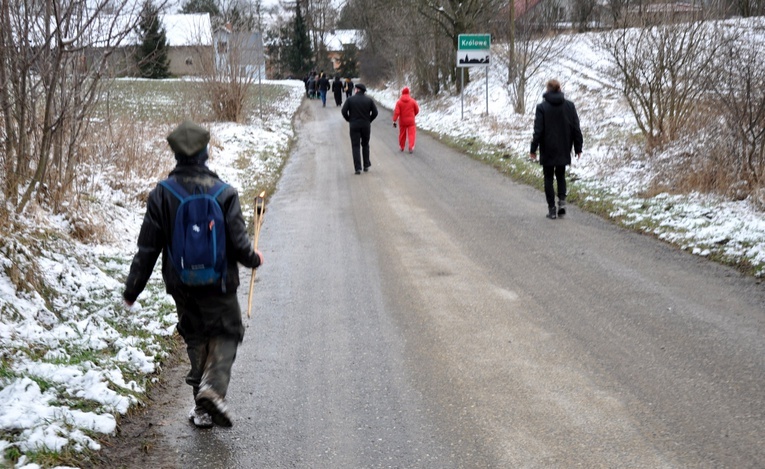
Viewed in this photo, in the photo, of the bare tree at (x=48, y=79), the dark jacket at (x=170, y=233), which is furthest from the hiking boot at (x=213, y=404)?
the bare tree at (x=48, y=79)

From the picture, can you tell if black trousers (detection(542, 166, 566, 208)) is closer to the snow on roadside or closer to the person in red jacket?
the snow on roadside

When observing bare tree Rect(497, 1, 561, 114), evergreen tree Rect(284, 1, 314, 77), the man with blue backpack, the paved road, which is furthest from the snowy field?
evergreen tree Rect(284, 1, 314, 77)

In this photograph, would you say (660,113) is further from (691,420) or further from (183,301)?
(183,301)

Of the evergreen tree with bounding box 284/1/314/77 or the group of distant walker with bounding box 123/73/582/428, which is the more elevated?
the evergreen tree with bounding box 284/1/314/77

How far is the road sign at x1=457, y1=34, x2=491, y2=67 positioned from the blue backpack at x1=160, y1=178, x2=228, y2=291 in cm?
2093

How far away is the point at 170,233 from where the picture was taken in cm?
419

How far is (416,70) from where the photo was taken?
132 feet

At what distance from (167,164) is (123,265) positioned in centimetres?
653

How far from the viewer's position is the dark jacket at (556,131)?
34.7 feet

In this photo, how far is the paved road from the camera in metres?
4.04

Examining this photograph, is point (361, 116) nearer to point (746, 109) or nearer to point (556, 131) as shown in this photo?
point (556, 131)

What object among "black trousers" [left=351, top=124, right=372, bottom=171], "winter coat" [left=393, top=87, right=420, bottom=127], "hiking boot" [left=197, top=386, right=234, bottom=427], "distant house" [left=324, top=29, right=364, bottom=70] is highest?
"distant house" [left=324, top=29, right=364, bottom=70]

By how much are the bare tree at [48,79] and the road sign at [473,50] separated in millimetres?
16660

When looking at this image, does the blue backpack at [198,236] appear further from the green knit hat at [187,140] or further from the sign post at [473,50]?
the sign post at [473,50]
